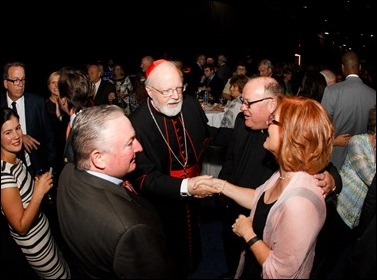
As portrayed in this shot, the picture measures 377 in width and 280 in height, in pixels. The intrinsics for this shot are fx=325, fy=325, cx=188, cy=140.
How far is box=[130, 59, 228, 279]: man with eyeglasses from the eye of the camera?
2.60m

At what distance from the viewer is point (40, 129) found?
3818mm

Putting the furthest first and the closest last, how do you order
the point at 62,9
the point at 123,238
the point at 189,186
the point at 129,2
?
the point at 129,2 → the point at 62,9 → the point at 189,186 → the point at 123,238

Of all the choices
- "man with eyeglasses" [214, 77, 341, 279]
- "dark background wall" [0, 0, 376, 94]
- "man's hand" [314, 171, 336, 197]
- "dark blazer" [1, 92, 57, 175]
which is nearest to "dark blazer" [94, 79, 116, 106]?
"dark blazer" [1, 92, 57, 175]

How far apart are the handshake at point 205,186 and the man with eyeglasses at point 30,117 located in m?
2.08

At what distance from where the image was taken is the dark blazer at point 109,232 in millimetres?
1276

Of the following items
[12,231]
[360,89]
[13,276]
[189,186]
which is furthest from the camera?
[360,89]

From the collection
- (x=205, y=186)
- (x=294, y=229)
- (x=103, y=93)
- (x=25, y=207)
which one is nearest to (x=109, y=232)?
(x=294, y=229)

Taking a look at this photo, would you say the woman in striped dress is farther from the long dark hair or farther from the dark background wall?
the dark background wall

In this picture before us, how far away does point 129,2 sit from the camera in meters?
12.8

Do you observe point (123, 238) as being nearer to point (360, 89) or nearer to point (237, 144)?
point (237, 144)

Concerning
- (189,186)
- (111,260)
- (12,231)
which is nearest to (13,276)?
(111,260)

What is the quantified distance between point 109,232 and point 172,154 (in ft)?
5.13

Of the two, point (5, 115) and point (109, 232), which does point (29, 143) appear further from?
point (109, 232)

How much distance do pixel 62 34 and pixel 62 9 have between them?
744mm
